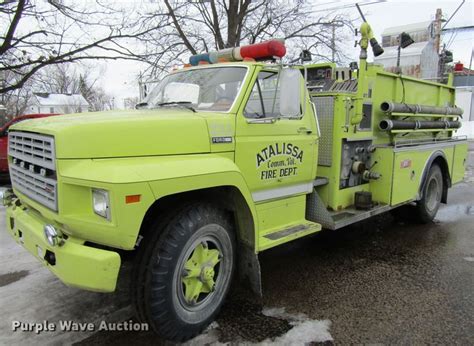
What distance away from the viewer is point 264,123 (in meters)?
3.69

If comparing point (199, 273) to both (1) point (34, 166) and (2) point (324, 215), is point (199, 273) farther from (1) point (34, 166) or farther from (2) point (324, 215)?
(2) point (324, 215)

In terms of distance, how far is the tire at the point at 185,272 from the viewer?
9.28ft

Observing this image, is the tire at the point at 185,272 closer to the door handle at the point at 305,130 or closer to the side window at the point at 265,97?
the side window at the point at 265,97

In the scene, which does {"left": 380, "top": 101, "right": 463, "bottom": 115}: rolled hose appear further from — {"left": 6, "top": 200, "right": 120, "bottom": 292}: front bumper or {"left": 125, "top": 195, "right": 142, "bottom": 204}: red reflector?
{"left": 6, "top": 200, "right": 120, "bottom": 292}: front bumper

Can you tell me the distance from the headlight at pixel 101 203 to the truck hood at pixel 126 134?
300mm

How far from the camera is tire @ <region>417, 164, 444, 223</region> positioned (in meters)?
6.23

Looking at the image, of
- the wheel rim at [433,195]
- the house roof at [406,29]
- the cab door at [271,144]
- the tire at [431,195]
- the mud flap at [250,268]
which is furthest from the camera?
the house roof at [406,29]

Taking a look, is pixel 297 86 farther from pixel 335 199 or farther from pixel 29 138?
pixel 29 138

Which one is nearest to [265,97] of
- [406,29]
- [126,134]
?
[126,134]

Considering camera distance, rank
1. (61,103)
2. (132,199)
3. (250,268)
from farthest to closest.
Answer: (61,103), (250,268), (132,199)

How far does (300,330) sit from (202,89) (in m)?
2.40

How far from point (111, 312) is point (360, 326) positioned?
7.14 ft

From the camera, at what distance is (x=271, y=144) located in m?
3.76

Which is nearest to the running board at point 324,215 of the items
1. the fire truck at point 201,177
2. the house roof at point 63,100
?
the fire truck at point 201,177
